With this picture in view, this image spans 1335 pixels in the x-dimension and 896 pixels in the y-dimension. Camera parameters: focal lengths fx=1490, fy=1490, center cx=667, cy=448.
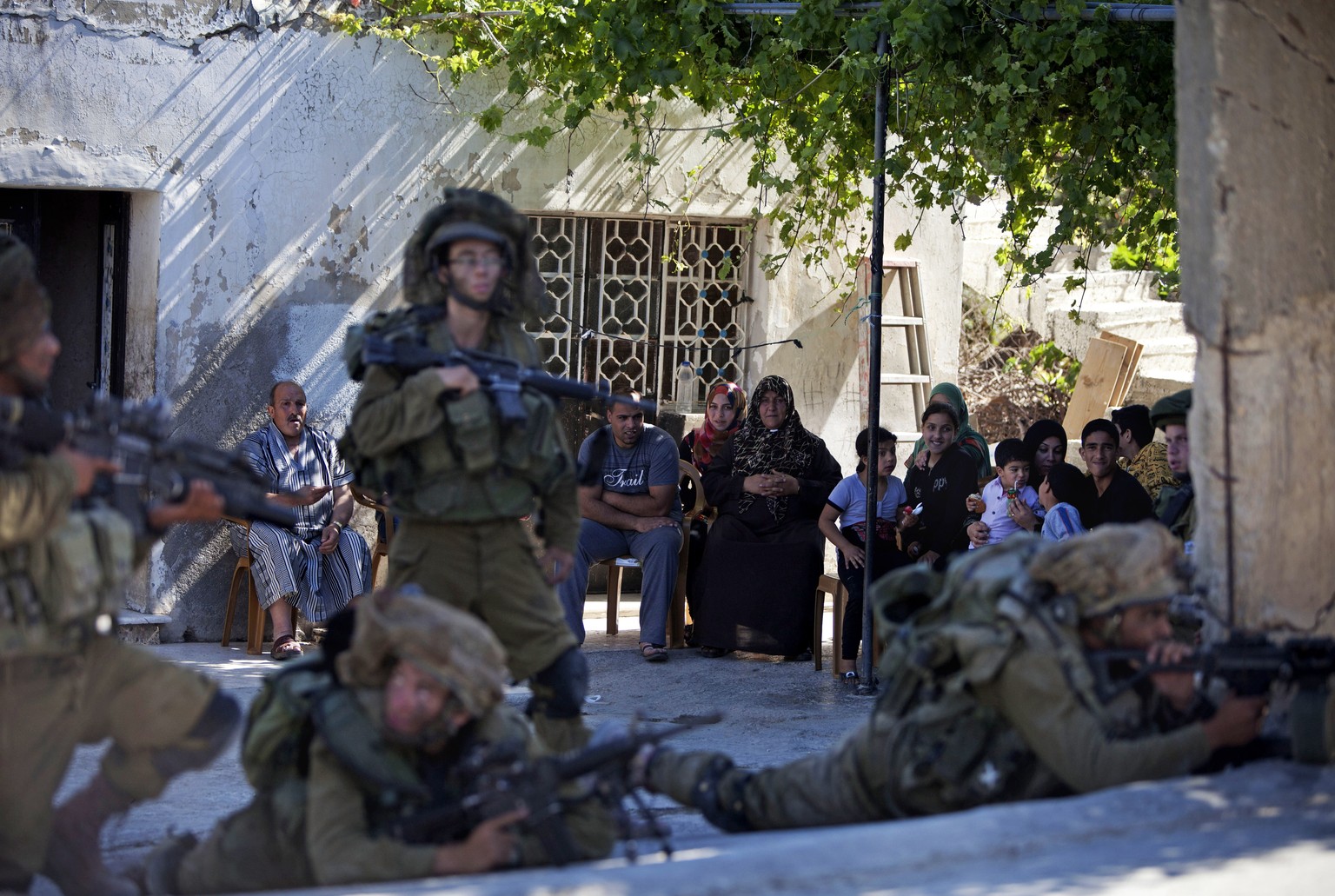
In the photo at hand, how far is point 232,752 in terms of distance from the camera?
544 cm

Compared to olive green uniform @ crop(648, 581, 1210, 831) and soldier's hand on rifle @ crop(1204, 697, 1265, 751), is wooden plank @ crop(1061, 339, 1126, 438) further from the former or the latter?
olive green uniform @ crop(648, 581, 1210, 831)

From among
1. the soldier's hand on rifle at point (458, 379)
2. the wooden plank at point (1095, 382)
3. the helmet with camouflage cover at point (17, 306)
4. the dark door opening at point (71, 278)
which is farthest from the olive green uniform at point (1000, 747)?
the wooden plank at point (1095, 382)

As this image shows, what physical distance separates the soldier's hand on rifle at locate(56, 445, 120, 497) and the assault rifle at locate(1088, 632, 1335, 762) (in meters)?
2.42

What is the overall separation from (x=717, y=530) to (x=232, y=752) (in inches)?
124

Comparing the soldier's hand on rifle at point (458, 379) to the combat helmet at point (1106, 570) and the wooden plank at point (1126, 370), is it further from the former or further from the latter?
the wooden plank at point (1126, 370)

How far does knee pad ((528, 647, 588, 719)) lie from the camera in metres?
4.22

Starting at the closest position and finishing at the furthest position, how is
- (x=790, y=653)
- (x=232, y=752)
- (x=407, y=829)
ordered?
(x=407, y=829) < (x=232, y=752) < (x=790, y=653)

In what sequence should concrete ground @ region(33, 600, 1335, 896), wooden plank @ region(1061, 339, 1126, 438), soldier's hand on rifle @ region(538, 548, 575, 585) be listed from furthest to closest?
wooden plank @ region(1061, 339, 1126, 438) < soldier's hand on rifle @ region(538, 548, 575, 585) < concrete ground @ region(33, 600, 1335, 896)

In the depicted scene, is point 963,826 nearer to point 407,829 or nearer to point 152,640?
point 407,829

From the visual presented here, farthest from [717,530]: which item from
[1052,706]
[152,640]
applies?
[1052,706]

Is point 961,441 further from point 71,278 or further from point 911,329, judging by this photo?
point 71,278

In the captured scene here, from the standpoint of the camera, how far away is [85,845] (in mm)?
3672

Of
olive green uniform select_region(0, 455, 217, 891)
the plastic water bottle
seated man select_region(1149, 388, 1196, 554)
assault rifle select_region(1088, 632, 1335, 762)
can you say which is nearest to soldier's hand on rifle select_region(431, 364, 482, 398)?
olive green uniform select_region(0, 455, 217, 891)

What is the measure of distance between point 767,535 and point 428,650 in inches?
185
